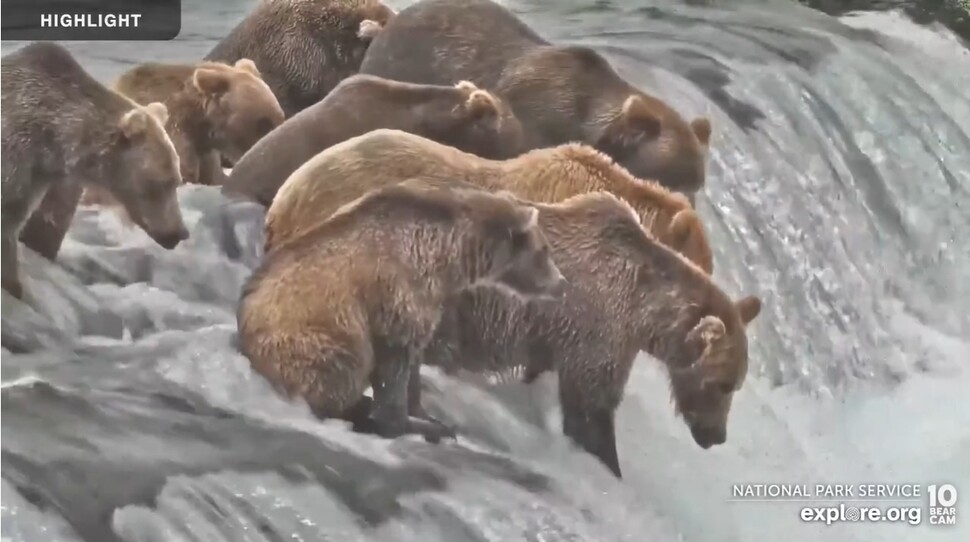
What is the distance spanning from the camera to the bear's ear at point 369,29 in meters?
1.78

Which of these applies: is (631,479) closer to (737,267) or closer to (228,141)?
(737,267)

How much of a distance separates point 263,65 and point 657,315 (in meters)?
0.81

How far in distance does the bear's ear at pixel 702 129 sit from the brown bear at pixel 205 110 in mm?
740

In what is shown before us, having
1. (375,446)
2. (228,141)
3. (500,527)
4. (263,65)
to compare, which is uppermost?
(263,65)

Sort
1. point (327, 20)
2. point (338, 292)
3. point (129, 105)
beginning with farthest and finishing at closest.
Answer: point (327, 20)
point (129, 105)
point (338, 292)

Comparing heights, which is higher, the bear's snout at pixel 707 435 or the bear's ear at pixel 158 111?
the bear's ear at pixel 158 111

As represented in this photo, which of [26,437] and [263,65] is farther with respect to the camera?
[263,65]

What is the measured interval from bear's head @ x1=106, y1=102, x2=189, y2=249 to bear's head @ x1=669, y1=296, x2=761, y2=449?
0.87m

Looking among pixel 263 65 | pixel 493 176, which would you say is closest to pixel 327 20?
pixel 263 65

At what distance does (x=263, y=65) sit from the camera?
1.75 meters

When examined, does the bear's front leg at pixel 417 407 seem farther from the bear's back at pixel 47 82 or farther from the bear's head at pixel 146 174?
the bear's back at pixel 47 82

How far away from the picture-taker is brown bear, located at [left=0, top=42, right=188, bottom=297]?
5.30 ft

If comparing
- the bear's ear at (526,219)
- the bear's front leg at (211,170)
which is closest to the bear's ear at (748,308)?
the bear's ear at (526,219)

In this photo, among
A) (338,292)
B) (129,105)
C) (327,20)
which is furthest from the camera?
(327,20)
